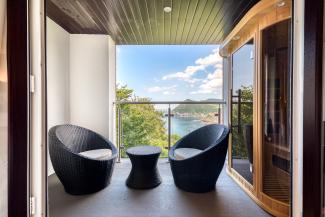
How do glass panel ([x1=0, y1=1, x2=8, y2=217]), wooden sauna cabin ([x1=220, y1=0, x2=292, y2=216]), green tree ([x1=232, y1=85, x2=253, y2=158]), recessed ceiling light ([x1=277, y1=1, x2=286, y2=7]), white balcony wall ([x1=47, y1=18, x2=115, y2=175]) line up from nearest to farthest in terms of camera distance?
glass panel ([x1=0, y1=1, x2=8, y2=217])
recessed ceiling light ([x1=277, y1=1, x2=286, y2=7])
wooden sauna cabin ([x1=220, y1=0, x2=292, y2=216])
green tree ([x1=232, y1=85, x2=253, y2=158])
white balcony wall ([x1=47, y1=18, x2=115, y2=175])

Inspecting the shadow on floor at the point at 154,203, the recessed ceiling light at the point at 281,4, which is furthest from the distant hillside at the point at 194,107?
the recessed ceiling light at the point at 281,4

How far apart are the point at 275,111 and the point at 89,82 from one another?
306 centimetres

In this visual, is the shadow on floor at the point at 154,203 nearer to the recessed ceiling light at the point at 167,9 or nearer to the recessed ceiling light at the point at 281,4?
the recessed ceiling light at the point at 281,4

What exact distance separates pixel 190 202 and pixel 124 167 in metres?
1.65

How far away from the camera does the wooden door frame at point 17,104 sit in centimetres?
127

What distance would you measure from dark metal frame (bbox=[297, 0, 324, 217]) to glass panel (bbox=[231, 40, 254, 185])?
1.55 metres

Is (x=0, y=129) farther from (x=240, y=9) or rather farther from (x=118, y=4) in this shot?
(x=240, y=9)

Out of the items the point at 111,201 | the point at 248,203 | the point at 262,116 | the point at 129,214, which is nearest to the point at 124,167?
the point at 111,201

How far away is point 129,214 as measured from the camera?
2.23 meters

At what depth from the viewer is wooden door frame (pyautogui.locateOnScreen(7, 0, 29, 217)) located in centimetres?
127

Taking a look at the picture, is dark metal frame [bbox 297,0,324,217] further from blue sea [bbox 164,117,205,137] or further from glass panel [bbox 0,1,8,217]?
blue sea [bbox 164,117,205,137]

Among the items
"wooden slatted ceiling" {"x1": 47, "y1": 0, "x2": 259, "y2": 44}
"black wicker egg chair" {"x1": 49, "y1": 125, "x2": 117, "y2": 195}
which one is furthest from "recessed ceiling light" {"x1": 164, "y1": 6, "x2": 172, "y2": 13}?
→ "black wicker egg chair" {"x1": 49, "y1": 125, "x2": 117, "y2": 195}

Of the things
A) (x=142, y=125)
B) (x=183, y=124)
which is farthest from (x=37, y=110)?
(x=183, y=124)

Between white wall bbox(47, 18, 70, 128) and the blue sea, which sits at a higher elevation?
white wall bbox(47, 18, 70, 128)
